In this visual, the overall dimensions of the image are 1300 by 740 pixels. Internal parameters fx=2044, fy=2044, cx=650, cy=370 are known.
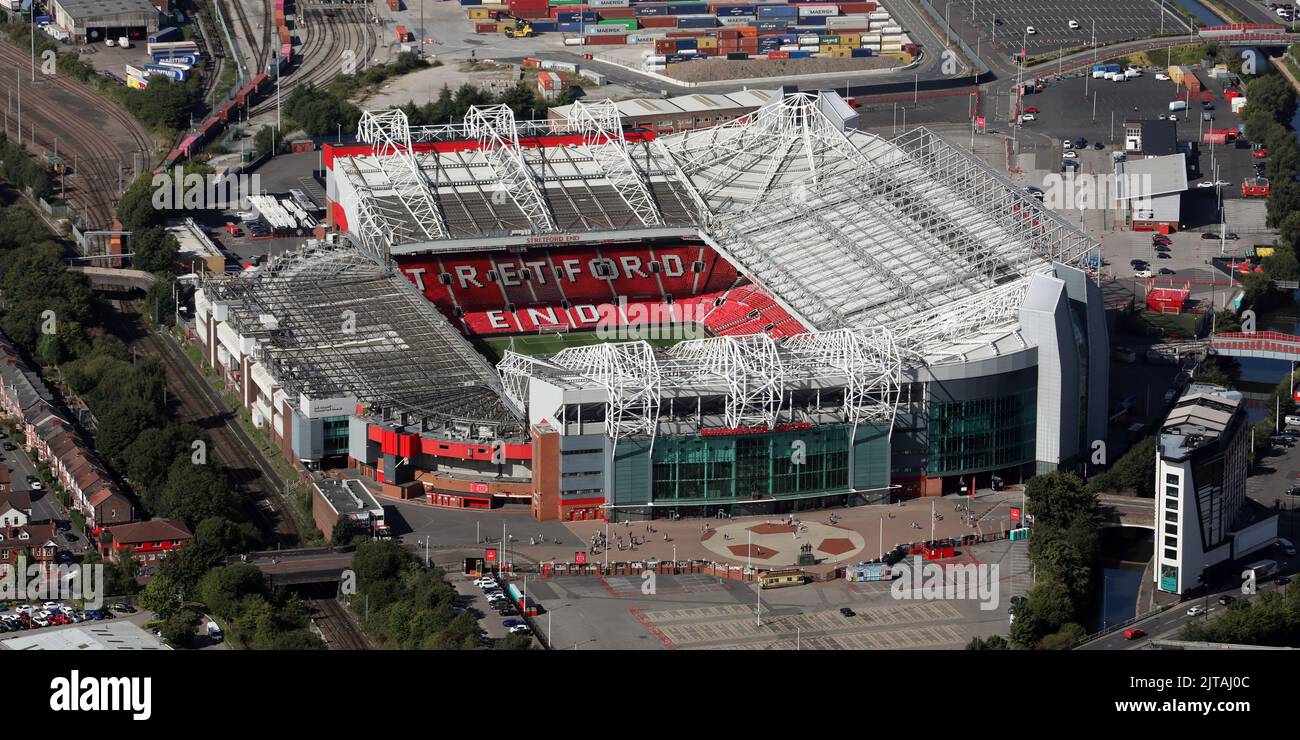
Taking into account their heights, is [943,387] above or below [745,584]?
above

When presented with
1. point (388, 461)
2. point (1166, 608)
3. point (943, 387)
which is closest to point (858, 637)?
point (1166, 608)

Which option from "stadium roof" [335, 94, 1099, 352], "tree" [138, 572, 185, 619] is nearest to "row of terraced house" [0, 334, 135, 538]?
"tree" [138, 572, 185, 619]

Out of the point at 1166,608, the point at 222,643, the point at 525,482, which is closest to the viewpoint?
the point at 222,643

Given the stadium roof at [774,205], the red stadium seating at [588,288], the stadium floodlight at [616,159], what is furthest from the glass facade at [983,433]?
the stadium floodlight at [616,159]

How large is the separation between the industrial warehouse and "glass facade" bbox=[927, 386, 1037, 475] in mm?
133

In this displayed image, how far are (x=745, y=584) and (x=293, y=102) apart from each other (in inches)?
3980

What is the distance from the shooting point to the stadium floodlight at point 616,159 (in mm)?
147500

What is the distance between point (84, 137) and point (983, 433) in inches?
4037

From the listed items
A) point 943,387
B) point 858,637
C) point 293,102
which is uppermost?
point 293,102

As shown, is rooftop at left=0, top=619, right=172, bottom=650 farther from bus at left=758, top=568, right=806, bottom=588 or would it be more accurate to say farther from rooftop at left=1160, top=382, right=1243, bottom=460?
rooftop at left=1160, top=382, right=1243, bottom=460

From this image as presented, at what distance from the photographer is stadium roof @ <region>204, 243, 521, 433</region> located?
4540 inches

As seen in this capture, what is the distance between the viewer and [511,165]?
149000 mm

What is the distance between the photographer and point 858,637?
91062 millimetres
